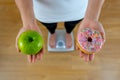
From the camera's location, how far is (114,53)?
4.36 ft

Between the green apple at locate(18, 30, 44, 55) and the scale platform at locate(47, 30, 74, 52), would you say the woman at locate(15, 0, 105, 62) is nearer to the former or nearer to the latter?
the green apple at locate(18, 30, 44, 55)

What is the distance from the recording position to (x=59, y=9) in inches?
36.9

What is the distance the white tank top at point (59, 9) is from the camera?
900mm

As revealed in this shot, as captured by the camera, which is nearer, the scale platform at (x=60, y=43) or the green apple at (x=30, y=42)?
the green apple at (x=30, y=42)

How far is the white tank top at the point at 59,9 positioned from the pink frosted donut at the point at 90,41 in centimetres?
20

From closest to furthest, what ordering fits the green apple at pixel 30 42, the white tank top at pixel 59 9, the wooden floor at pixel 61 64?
the green apple at pixel 30 42
the white tank top at pixel 59 9
the wooden floor at pixel 61 64

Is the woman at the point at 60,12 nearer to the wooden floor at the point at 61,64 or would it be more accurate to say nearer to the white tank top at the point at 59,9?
the white tank top at the point at 59,9

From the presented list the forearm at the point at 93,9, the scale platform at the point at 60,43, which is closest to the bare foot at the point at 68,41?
the scale platform at the point at 60,43

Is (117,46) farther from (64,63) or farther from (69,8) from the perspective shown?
(69,8)

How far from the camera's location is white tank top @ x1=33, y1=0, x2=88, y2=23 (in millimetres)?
900

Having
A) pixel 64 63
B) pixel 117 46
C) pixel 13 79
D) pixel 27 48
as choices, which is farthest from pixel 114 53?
pixel 27 48

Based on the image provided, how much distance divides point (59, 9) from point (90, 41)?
0.26 meters

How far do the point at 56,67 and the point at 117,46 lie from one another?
1.45 ft

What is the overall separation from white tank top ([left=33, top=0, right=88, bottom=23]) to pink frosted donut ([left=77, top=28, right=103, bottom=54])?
203mm
